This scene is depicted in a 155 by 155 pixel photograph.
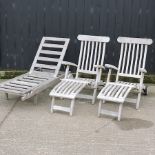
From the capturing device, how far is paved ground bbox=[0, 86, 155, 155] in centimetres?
454

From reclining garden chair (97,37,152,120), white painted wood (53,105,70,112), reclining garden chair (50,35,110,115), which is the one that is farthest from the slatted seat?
reclining garden chair (97,37,152,120)

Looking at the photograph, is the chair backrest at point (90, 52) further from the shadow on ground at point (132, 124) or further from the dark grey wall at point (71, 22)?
the shadow on ground at point (132, 124)

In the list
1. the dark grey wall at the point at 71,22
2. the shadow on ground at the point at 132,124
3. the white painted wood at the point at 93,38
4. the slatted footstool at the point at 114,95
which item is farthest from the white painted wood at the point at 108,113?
the dark grey wall at the point at 71,22

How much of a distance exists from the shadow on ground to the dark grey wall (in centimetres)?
214

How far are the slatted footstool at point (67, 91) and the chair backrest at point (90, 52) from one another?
0.69m

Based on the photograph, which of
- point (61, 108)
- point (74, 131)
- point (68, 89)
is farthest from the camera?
point (68, 89)

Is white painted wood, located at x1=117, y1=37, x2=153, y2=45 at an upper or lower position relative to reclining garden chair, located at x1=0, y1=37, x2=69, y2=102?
upper

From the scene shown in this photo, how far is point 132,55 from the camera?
679cm

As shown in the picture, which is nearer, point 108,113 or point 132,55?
point 108,113

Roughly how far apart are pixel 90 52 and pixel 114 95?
1.66 m

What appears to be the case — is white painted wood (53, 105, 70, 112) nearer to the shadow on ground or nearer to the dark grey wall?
the shadow on ground

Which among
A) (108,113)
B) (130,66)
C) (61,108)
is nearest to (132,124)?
(108,113)

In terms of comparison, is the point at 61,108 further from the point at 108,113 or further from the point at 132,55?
the point at 132,55

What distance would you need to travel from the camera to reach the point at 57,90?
19.3 feet
